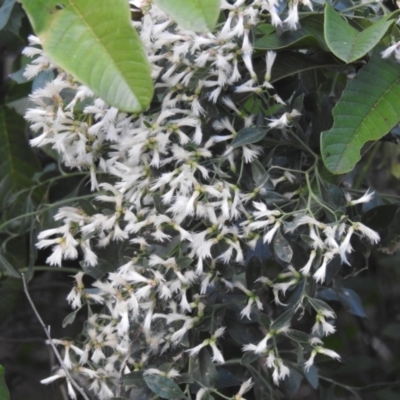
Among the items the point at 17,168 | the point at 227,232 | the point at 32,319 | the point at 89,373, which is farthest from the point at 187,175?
the point at 32,319

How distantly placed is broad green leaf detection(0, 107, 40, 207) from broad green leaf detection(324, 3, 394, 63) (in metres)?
0.76

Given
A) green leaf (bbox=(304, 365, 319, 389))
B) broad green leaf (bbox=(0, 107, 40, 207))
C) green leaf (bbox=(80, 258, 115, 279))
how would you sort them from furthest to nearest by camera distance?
1. broad green leaf (bbox=(0, 107, 40, 207))
2. green leaf (bbox=(304, 365, 319, 389))
3. green leaf (bbox=(80, 258, 115, 279))

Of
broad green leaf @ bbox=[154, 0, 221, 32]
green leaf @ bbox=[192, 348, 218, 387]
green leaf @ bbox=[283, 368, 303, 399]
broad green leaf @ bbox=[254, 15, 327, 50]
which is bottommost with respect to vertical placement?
green leaf @ bbox=[283, 368, 303, 399]

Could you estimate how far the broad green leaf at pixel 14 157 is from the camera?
133 centimetres

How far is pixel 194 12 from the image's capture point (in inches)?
25.2

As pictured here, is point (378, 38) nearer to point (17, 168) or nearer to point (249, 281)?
point (249, 281)

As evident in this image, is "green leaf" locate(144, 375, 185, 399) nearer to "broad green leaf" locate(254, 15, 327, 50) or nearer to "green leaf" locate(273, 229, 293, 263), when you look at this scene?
"green leaf" locate(273, 229, 293, 263)

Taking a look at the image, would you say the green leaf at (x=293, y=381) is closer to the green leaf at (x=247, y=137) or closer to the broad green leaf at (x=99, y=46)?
the green leaf at (x=247, y=137)

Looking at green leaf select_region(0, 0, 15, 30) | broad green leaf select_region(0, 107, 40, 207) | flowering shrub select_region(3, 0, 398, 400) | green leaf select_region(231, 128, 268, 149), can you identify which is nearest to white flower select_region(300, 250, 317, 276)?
flowering shrub select_region(3, 0, 398, 400)

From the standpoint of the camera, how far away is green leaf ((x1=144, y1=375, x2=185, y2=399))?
778mm

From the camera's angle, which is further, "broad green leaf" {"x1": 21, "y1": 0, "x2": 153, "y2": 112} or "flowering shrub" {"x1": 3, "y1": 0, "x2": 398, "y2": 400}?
"flowering shrub" {"x1": 3, "y1": 0, "x2": 398, "y2": 400}

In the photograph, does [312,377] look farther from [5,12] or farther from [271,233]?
[5,12]

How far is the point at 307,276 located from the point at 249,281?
85 mm

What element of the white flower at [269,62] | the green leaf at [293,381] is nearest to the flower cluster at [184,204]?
the white flower at [269,62]
